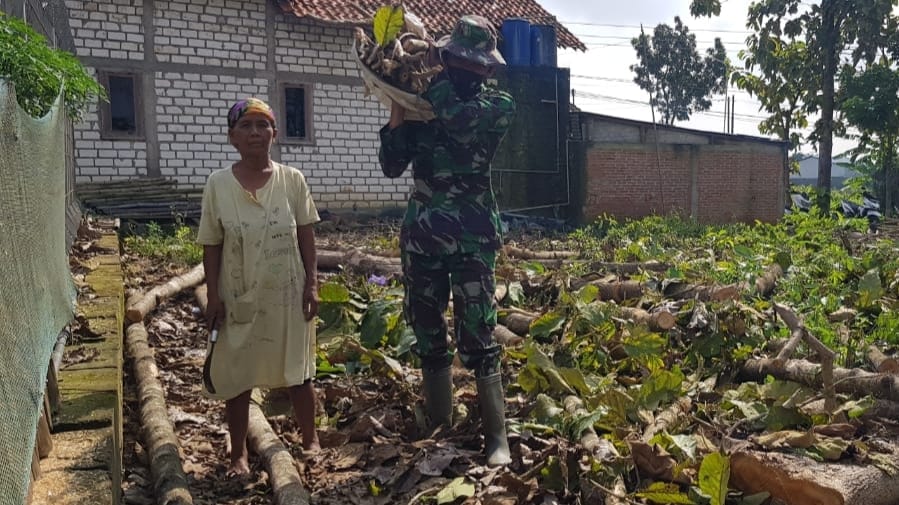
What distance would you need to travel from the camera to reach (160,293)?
579cm

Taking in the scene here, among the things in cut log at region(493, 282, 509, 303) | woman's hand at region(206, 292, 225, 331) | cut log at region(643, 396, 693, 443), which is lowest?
cut log at region(643, 396, 693, 443)

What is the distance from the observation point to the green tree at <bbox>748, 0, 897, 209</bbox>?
16016mm

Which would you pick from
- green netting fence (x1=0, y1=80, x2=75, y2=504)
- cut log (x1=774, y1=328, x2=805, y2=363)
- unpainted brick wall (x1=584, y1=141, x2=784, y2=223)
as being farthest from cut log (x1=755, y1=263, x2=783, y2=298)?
unpainted brick wall (x1=584, y1=141, x2=784, y2=223)

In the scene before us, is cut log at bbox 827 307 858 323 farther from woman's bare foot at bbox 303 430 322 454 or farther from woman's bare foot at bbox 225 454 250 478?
woman's bare foot at bbox 225 454 250 478

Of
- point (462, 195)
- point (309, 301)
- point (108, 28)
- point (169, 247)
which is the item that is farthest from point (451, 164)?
point (108, 28)

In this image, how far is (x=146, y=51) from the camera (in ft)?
39.7

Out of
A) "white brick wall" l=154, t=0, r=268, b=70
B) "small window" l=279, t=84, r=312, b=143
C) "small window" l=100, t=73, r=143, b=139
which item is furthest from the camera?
"small window" l=279, t=84, r=312, b=143

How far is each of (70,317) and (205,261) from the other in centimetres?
83

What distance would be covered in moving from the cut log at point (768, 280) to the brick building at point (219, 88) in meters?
8.65

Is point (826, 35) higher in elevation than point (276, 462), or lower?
higher

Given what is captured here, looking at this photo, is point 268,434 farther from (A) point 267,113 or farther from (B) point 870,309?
(B) point 870,309

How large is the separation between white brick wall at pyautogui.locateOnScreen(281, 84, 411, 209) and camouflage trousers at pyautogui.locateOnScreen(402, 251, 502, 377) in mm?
10554

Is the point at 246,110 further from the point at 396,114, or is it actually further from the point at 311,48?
the point at 311,48

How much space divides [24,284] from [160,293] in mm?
3761
